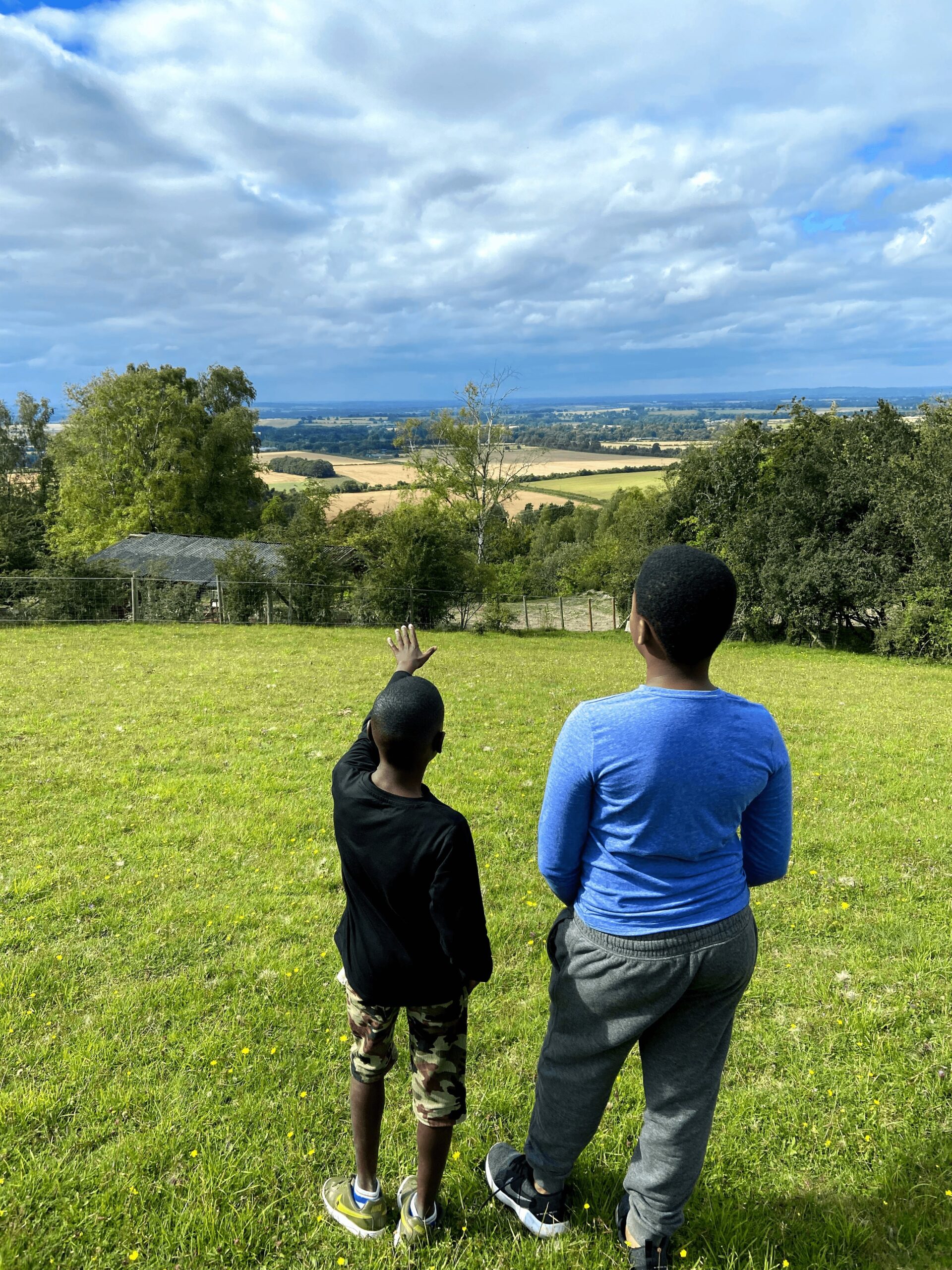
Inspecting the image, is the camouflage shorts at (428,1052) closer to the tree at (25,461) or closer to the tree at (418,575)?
the tree at (418,575)

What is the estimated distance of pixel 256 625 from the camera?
23.3 metres

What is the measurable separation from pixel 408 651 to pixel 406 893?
1007mm

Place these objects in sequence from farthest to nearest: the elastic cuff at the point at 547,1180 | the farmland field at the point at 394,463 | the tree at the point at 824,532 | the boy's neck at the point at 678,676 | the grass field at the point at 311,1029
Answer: the farmland field at the point at 394,463 < the tree at the point at 824,532 < the grass field at the point at 311,1029 < the elastic cuff at the point at 547,1180 < the boy's neck at the point at 678,676

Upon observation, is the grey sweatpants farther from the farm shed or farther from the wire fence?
the farm shed

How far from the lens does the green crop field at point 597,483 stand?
309ft

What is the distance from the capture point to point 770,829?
2281 millimetres

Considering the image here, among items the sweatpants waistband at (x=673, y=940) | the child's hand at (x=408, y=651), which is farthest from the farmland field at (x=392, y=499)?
the sweatpants waistband at (x=673, y=940)

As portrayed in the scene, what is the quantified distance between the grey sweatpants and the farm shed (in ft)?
97.5

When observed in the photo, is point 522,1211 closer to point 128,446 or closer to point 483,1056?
point 483,1056

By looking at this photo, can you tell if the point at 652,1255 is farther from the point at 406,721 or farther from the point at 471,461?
the point at 471,461

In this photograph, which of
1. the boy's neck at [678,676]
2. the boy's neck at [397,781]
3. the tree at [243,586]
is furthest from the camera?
the tree at [243,586]

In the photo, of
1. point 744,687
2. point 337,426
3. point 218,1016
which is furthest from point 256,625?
point 337,426

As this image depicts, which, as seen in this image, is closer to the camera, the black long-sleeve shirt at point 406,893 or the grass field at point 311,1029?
the black long-sleeve shirt at point 406,893

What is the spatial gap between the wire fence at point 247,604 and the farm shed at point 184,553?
6.04 metres
